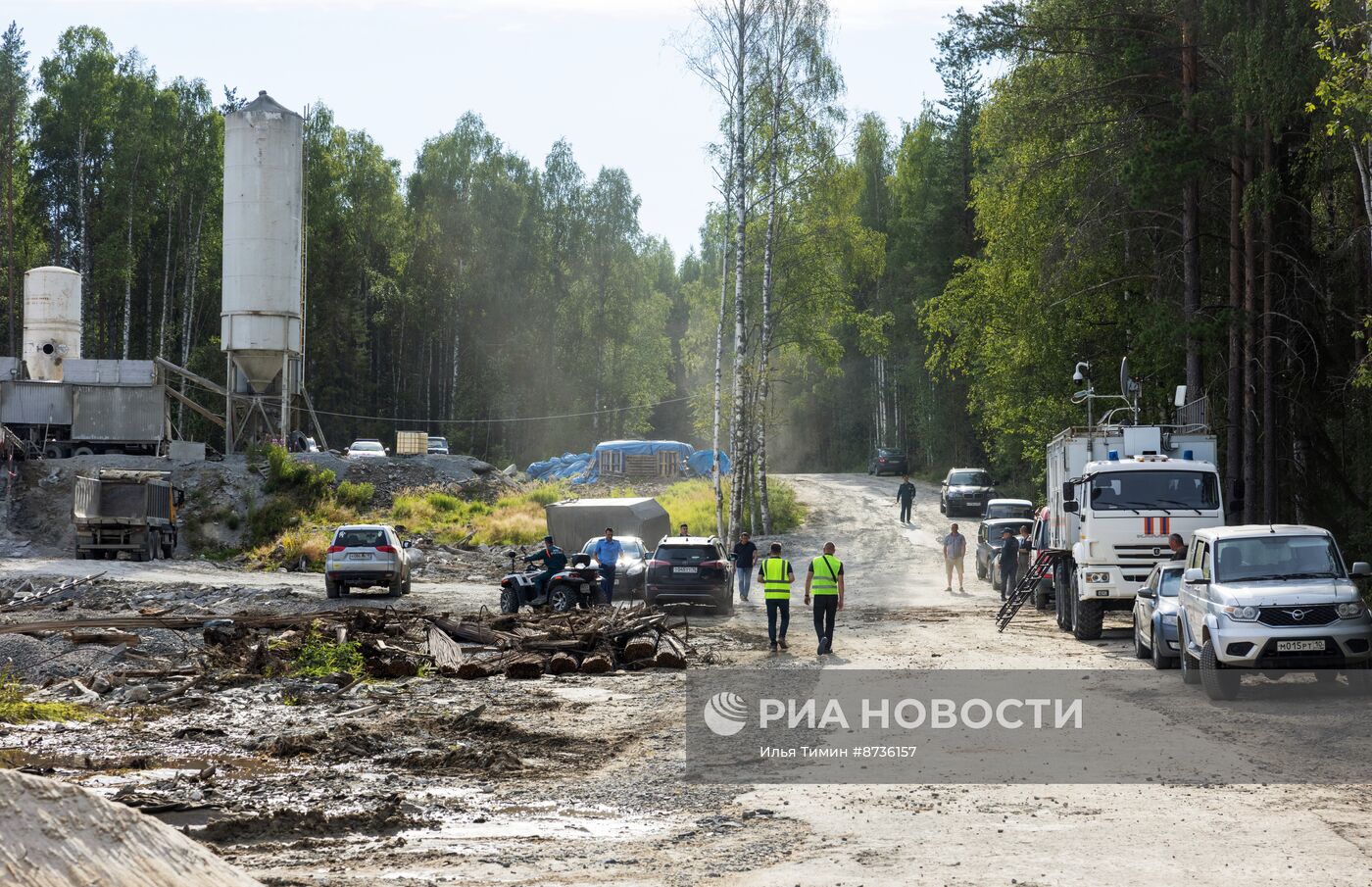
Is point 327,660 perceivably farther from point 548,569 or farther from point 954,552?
point 954,552

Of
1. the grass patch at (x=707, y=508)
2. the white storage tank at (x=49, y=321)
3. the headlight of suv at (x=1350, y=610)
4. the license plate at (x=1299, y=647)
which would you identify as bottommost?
the license plate at (x=1299, y=647)

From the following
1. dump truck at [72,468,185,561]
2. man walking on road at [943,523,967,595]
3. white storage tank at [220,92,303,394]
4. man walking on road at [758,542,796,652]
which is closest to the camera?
man walking on road at [758,542,796,652]

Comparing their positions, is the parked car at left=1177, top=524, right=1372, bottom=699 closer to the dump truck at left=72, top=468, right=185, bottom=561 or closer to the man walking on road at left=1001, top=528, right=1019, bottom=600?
the man walking on road at left=1001, top=528, right=1019, bottom=600

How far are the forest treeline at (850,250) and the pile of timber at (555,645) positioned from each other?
453 inches

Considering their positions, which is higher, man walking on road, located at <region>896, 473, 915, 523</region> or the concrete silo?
the concrete silo

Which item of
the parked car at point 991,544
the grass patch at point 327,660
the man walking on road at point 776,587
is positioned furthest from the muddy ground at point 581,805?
the parked car at point 991,544

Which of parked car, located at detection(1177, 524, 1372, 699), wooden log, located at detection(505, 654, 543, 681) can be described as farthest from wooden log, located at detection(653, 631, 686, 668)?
parked car, located at detection(1177, 524, 1372, 699)

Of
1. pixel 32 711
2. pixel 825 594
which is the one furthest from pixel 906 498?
pixel 32 711

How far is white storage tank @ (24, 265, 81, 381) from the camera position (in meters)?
55.1

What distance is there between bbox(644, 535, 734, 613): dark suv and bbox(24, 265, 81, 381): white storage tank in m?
38.1

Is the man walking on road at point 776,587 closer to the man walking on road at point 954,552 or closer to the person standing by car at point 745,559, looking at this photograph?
the person standing by car at point 745,559

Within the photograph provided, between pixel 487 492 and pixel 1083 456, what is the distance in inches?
1270

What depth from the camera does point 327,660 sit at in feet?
59.9

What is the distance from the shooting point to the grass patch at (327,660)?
58.2 feet
